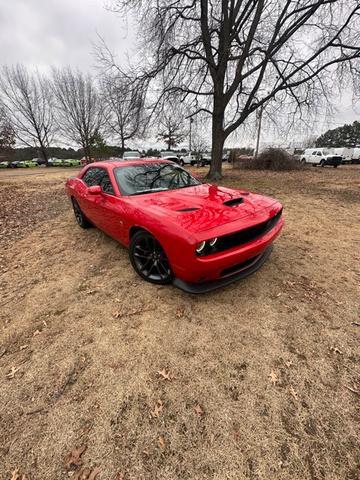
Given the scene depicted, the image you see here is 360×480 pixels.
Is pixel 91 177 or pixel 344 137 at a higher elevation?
pixel 344 137

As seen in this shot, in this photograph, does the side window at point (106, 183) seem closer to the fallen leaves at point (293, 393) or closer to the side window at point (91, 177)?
the side window at point (91, 177)

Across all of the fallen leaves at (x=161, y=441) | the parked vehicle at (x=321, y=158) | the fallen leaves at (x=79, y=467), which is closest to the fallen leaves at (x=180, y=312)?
the fallen leaves at (x=161, y=441)

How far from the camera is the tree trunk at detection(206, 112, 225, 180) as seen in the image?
424 inches

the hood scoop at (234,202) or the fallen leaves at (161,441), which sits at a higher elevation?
the hood scoop at (234,202)

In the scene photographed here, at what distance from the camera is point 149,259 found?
9.22 ft

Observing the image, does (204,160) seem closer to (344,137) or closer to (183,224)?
(183,224)

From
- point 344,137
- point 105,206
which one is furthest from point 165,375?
point 344,137

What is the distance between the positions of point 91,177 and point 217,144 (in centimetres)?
819

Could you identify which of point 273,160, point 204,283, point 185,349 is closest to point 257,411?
point 185,349

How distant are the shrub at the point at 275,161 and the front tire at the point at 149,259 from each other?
1830 cm

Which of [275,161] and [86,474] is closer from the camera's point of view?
[86,474]

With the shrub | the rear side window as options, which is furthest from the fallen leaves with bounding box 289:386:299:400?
the shrub

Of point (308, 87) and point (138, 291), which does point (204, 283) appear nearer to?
point (138, 291)

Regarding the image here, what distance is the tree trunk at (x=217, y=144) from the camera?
10.8m
